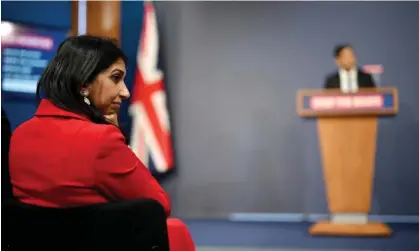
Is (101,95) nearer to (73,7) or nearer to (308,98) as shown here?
(308,98)

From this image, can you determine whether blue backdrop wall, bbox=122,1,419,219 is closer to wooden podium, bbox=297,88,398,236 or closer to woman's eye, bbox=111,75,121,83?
wooden podium, bbox=297,88,398,236

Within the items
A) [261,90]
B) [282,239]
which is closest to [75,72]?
[282,239]

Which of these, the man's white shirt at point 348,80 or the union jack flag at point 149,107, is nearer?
the man's white shirt at point 348,80

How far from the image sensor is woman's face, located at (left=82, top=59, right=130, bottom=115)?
4.11ft

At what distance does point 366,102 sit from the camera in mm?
3643

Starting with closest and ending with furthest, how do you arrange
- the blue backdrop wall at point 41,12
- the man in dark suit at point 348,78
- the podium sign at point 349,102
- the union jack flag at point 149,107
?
the podium sign at point 349,102
the man in dark suit at point 348,78
the union jack flag at point 149,107
the blue backdrop wall at point 41,12

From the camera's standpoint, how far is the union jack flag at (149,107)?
4.64 m

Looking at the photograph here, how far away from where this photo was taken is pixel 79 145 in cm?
108

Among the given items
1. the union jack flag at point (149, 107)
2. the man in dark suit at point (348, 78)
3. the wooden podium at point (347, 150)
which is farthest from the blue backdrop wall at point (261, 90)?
the wooden podium at point (347, 150)

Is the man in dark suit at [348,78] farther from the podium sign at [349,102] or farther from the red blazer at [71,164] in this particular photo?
the red blazer at [71,164]

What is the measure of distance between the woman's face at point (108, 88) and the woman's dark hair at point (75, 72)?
16 mm

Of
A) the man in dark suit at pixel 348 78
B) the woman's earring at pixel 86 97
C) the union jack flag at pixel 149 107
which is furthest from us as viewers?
the union jack flag at pixel 149 107

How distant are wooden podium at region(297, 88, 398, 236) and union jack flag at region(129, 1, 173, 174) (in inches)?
56.6

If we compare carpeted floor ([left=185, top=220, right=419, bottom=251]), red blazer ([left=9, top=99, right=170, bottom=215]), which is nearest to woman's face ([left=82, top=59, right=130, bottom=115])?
red blazer ([left=9, top=99, right=170, bottom=215])
